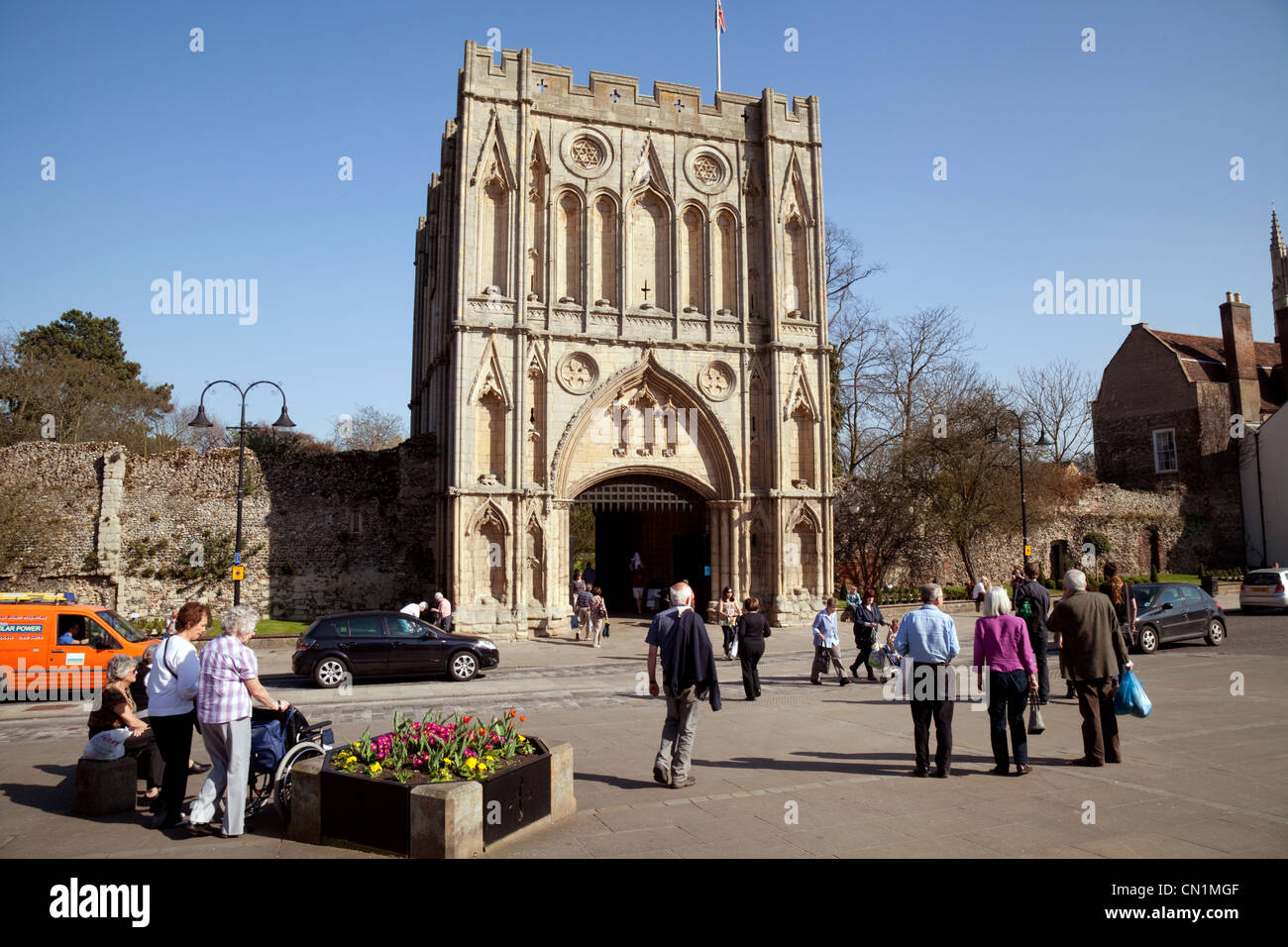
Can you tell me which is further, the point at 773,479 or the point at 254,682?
the point at 773,479

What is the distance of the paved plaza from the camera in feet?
18.5

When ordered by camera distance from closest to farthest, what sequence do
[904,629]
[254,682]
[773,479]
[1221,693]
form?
A: [254,682], [904,629], [1221,693], [773,479]

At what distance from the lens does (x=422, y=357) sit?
34.7m

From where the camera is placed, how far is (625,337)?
2480 cm

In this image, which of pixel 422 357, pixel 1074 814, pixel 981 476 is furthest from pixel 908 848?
pixel 422 357

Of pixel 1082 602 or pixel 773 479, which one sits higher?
pixel 773 479

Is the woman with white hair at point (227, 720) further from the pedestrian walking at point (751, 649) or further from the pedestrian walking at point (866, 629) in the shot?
the pedestrian walking at point (866, 629)

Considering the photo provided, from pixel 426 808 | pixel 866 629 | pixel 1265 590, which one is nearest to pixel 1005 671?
pixel 426 808

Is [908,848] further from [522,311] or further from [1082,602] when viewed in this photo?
[522,311]

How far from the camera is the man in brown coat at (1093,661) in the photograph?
7.68m

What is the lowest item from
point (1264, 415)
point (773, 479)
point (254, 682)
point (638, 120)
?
point (254, 682)

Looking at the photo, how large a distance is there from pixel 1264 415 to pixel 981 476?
70.2ft

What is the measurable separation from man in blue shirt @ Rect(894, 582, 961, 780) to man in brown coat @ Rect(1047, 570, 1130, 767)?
4.13ft

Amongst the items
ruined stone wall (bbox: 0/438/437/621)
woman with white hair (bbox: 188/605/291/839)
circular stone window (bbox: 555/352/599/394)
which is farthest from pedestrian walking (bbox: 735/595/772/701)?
ruined stone wall (bbox: 0/438/437/621)
